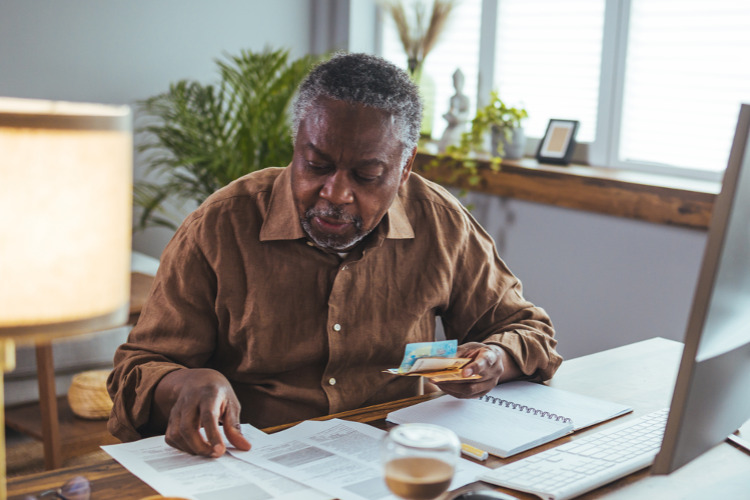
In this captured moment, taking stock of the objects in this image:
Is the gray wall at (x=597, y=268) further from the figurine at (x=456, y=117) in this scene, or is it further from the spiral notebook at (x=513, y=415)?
the spiral notebook at (x=513, y=415)

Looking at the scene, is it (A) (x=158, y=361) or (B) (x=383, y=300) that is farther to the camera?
(B) (x=383, y=300)

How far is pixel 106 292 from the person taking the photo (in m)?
0.72

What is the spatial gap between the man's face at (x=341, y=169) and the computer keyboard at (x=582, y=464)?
1.85ft

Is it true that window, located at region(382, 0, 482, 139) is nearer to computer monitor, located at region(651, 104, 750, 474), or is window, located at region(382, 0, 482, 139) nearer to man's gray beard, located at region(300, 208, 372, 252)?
man's gray beard, located at region(300, 208, 372, 252)

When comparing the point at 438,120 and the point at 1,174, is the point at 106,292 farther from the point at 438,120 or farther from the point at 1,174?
the point at 438,120

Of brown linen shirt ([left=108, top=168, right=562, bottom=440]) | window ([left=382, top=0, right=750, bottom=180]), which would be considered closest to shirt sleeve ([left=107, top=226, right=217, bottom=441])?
brown linen shirt ([left=108, top=168, right=562, bottom=440])

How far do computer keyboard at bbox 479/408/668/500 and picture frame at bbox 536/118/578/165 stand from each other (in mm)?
1908

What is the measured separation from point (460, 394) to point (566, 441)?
230 mm

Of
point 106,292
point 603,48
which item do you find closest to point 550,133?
point 603,48

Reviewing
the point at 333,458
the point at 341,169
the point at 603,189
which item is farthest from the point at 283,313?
the point at 603,189

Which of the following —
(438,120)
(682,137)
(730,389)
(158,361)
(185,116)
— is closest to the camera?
(730,389)

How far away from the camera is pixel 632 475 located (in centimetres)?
117

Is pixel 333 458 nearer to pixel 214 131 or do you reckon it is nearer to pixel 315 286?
pixel 315 286

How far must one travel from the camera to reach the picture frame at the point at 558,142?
10.2 ft
